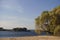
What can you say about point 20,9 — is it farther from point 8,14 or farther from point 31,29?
point 31,29

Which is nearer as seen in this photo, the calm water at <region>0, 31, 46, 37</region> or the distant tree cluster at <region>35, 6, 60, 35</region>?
the calm water at <region>0, 31, 46, 37</region>

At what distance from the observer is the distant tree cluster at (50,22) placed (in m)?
3.16

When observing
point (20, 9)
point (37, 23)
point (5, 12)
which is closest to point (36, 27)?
point (37, 23)

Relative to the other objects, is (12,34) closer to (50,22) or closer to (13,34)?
(13,34)

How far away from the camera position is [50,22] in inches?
126

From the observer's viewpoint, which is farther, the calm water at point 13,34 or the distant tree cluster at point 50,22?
the distant tree cluster at point 50,22

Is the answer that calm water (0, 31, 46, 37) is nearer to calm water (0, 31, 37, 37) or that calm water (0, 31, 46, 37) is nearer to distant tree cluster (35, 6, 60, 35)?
calm water (0, 31, 37, 37)

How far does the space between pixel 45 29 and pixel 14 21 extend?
80 centimetres

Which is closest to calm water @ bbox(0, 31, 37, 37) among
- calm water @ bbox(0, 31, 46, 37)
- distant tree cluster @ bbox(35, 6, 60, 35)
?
calm water @ bbox(0, 31, 46, 37)

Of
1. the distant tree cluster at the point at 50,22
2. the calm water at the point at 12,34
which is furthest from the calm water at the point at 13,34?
the distant tree cluster at the point at 50,22

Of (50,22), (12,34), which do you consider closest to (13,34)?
(12,34)

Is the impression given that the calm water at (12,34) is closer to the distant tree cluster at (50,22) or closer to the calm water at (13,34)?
the calm water at (13,34)

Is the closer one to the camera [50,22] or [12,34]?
[12,34]

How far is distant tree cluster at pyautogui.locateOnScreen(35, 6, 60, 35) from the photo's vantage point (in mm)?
3156
